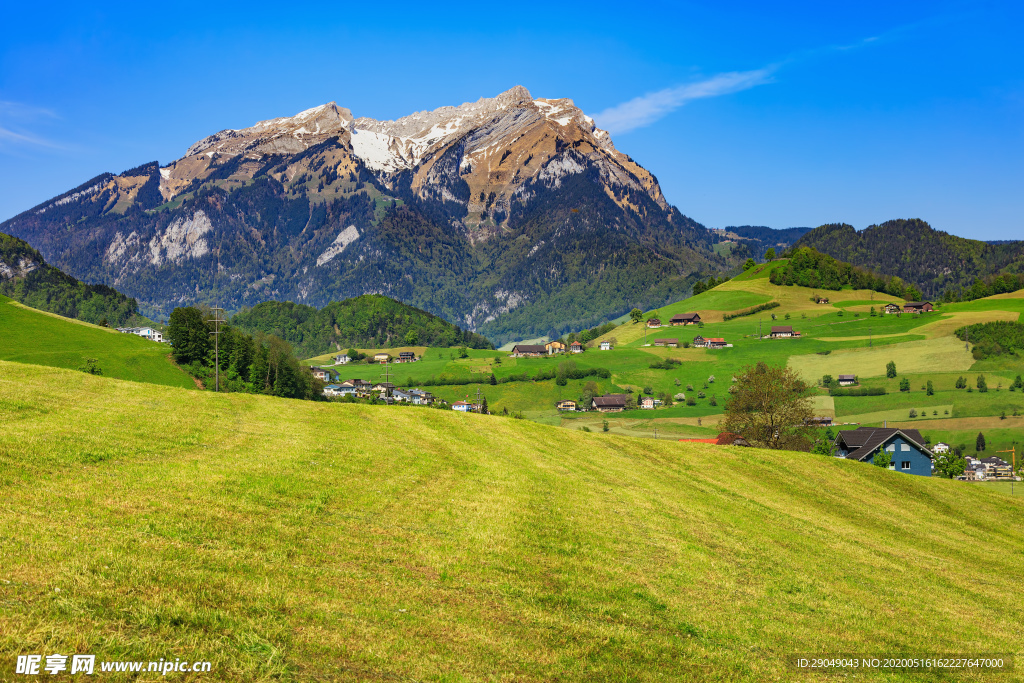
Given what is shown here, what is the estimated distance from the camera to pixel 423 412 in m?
40.9

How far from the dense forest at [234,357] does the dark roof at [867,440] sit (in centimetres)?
10337

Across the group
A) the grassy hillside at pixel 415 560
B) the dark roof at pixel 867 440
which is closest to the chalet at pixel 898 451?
the dark roof at pixel 867 440

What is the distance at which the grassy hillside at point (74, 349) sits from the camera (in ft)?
301

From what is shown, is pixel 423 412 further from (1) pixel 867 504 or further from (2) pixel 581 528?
(1) pixel 867 504

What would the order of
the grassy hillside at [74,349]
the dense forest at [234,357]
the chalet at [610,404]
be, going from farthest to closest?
the chalet at [610,404], the dense forest at [234,357], the grassy hillside at [74,349]

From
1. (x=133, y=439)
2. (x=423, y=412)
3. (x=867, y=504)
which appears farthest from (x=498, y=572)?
(x=867, y=504)

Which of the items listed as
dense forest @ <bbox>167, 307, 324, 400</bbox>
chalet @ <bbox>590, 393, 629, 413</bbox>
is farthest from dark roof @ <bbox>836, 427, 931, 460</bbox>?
dense forest @ <bbox>167, 307, 324, 400</bbox>

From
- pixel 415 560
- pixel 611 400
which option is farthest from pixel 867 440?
pixel 611 400

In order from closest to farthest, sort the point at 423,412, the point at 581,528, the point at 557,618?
1. the point at 557,618
2. the point at 581,528
3. the point at 423,412

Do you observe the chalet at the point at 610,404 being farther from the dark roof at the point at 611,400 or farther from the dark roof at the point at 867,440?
the dark roof at the point at 867,440

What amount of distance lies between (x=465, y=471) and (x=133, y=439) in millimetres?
13042

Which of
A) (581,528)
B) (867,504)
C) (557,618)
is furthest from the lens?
(867,504)

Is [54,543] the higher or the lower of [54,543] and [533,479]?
the higher

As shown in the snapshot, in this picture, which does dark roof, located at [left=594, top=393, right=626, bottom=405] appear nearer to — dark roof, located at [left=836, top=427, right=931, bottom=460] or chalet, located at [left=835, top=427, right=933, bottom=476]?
dark roof, located at [left=836, top=427, right=931, bottom=460]
